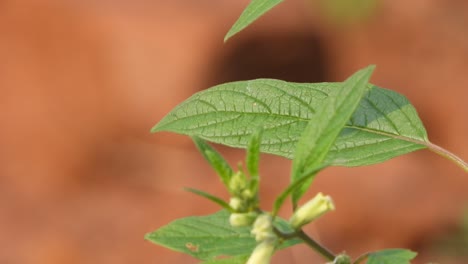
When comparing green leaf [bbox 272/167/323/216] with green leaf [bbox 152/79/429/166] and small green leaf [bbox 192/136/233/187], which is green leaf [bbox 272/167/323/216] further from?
green leaf [bbox 152/79/429/166]

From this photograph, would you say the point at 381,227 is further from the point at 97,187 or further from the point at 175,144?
the point at 97,187

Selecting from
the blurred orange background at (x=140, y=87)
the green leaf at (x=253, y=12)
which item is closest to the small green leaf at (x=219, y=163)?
the green leaf at (x=253, y=12)

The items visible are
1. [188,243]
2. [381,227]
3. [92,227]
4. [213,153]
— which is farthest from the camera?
[92,227]

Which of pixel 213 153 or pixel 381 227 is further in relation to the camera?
Result: pixel 381 227

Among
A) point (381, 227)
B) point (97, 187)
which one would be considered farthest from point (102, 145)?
point (381, 227)

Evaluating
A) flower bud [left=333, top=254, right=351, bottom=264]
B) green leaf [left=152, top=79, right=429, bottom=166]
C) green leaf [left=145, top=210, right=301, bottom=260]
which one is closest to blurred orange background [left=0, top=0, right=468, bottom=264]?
green leaf [left=152, top=79, right=429, bottom=166]

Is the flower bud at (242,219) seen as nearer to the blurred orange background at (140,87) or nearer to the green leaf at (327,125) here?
the green leaf at (327,125)

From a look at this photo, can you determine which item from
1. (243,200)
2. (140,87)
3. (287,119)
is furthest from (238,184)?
(140,87)
